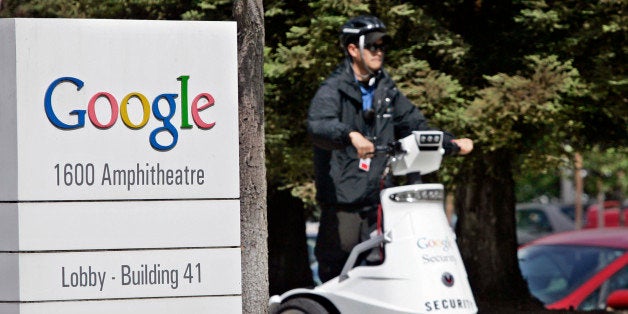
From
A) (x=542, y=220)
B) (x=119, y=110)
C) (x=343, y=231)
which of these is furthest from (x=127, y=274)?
(x=542, y=220)

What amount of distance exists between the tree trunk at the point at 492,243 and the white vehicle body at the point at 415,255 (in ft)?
11.9

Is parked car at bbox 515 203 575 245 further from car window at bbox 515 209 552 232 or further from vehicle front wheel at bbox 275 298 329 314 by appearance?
vehicle front wheel at bbox 275 298 329 314

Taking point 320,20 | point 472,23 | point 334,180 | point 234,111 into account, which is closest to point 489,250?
point 472,23

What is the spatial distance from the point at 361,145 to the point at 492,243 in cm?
414

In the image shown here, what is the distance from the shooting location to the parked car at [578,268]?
9805 millimetres

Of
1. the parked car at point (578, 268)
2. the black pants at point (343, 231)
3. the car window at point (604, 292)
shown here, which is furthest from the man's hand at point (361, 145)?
the car window at point (604, 292)

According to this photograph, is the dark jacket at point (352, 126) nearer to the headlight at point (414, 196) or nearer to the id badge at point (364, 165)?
the id badge at point (364, 165)

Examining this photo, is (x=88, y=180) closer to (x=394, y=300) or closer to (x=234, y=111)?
(x=234, y=111)

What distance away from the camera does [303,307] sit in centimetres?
622

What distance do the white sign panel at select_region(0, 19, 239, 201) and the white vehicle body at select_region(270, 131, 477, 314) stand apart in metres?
1.26

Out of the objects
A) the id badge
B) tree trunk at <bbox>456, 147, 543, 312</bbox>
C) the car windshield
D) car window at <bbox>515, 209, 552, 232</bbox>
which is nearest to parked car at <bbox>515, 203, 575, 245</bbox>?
car window at <bbox>515, 209, 552, 232</bbox>

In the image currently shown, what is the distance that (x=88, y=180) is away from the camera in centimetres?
465

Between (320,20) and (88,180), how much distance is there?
343cm

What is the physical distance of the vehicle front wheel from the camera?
6191mm
